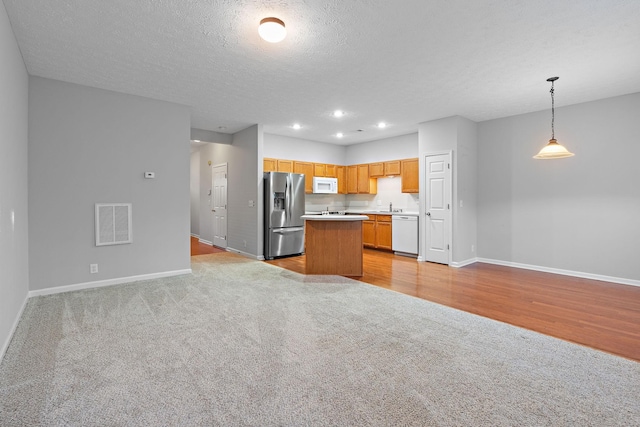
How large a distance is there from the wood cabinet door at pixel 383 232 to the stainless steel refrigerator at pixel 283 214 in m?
1.88

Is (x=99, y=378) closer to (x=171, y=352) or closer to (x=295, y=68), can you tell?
(x=171, y=352)

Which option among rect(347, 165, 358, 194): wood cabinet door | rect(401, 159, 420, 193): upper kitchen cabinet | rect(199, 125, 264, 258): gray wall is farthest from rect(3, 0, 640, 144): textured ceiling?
rect(347, 165, 358, 194): wood cabinet door

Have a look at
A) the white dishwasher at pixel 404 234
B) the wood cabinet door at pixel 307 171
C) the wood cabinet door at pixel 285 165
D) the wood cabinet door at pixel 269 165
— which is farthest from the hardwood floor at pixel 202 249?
the white dishwasher at pixel 404 234

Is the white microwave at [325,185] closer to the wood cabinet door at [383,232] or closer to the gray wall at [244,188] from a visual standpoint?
the wood cabinet door at [383,232]

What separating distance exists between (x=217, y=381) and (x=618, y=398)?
2.51 m

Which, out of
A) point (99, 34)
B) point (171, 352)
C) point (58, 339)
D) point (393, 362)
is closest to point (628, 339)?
point (393, 362)

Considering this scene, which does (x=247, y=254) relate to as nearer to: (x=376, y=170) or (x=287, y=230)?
(x=287, y=230)

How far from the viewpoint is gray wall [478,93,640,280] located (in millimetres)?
4531

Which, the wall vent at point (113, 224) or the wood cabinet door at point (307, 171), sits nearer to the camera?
the wall vent at point (113, 224)

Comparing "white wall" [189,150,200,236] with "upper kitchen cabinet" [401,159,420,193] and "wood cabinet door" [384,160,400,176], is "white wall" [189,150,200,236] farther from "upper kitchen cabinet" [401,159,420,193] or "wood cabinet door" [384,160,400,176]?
"upper kitchen cabinet" [401,159,420,193]

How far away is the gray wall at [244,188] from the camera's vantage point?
627 centimetres

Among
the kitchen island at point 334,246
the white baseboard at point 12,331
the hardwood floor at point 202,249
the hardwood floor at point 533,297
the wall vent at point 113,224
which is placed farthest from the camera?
the hardwood floor at point 202,249

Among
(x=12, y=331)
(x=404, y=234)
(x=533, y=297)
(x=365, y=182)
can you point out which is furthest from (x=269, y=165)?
(x=533, y=297)

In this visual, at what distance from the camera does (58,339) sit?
266 cm
